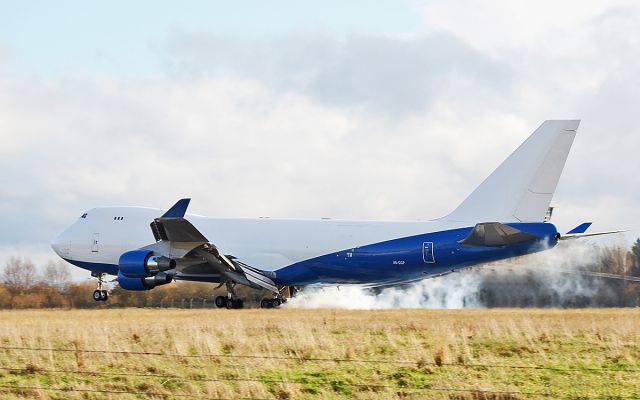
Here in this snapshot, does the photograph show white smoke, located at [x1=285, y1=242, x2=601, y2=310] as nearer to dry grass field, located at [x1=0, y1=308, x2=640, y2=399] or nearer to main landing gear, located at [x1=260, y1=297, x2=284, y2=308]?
main landing gear, located at [x1=260, y1=297, x2=284, y2=308]

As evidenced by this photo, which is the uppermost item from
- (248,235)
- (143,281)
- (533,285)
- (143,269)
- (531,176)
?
(531,176)

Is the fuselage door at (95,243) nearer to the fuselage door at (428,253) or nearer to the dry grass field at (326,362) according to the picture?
the fuselage door at (428,253)

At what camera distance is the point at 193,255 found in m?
43.0

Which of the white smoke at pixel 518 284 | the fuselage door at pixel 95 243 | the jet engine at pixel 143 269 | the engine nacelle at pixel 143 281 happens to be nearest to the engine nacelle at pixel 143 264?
the jet engine at pixel 143 269

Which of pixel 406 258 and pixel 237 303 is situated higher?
pixel 406 258

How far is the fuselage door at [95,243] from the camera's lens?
154ft

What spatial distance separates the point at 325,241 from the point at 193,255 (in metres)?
5.91

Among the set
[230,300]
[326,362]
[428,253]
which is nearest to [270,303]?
[230,300]

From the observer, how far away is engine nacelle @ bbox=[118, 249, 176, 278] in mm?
41125

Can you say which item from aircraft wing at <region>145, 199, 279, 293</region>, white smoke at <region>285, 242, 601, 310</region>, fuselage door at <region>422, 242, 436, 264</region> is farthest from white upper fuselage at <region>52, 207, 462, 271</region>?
white smoke at <region>285, 242, 601, 310</region>

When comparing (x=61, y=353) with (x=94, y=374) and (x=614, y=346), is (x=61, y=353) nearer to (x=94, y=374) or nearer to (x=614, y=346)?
(x=94, y=374)

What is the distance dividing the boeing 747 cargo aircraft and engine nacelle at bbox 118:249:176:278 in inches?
1.7

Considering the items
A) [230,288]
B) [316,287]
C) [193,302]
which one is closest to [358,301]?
[316,287]

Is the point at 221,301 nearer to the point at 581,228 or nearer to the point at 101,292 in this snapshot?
the point at 101,292
